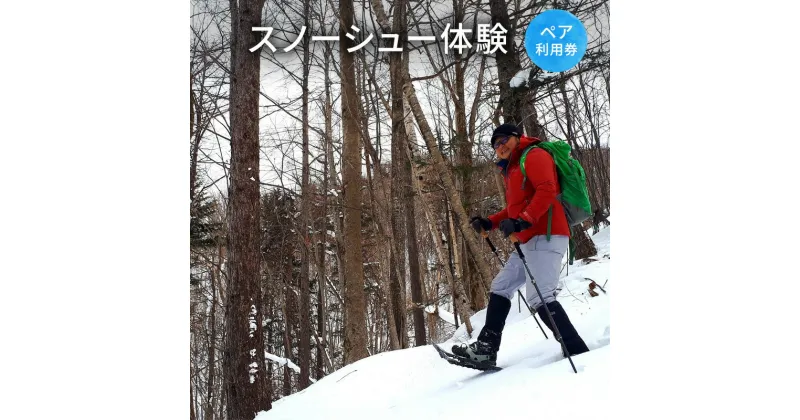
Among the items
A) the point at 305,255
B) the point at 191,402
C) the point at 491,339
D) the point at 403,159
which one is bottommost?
the point at 191,402

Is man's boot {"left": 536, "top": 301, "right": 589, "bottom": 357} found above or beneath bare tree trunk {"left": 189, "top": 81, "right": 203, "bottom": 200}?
beneath

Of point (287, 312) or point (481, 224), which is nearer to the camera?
point (481, 224)

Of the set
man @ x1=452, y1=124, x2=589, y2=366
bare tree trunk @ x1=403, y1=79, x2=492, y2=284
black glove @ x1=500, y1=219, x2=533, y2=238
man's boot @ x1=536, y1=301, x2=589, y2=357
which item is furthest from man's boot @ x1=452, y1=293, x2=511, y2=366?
bare tree trunk @ x1=403, y1=79, x2=492, y2=284

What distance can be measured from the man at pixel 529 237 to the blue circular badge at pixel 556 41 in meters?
0.47

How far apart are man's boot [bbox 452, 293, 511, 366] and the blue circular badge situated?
1.52 m

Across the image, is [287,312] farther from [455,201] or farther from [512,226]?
[512,226]

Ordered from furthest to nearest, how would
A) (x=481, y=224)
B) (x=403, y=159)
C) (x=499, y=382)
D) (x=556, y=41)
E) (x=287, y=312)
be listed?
(x=287, y=312)
(x=403, y=159)
(x=481, y=224)
(x=556, y=41)
(x=499, y=382)

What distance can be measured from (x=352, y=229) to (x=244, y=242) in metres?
2.46

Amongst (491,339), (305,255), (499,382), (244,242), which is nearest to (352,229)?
(244,242)

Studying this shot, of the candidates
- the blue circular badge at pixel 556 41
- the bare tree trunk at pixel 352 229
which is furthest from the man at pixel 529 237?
the bare tree trunk at pixel 352 229

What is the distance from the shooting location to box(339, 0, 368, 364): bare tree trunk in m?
7.54

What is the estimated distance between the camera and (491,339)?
346 centimetres

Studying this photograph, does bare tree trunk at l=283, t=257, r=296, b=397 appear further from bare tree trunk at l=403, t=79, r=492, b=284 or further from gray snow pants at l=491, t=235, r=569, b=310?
gray snow pants at l=491, t=235, r=569, b=310
